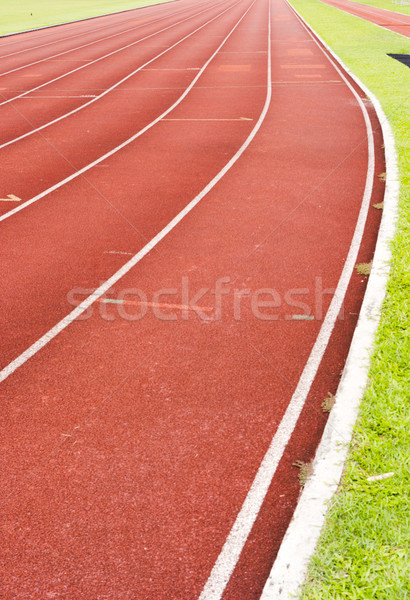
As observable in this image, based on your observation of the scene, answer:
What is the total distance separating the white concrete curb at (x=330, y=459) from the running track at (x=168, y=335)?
19 centimetres

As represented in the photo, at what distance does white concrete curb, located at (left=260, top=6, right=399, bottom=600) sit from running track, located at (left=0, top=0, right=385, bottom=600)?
0.19 metres

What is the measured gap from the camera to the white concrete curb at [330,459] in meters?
3.30

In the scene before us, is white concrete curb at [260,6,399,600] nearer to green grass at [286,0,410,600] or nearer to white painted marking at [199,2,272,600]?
green grass at [286,0,410,600]

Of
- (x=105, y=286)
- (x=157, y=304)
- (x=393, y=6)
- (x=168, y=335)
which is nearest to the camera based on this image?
(x=168, y=335)

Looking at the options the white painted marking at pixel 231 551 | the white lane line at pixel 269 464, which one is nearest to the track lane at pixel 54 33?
the white lane line at pixel 269 464

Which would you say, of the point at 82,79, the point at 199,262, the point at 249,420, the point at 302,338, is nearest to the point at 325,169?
the point at 199,262

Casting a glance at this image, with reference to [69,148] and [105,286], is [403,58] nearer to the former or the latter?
[69,148]

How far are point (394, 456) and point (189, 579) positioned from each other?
153cm

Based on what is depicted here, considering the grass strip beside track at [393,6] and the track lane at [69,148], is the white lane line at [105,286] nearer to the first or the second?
the track lane at [69,148]

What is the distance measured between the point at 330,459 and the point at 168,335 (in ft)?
7.75

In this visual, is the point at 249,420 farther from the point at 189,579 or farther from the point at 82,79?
the point at 82,79

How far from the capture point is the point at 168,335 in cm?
601

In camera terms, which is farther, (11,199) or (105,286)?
(11,199)

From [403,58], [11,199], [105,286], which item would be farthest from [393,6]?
[105,286]
